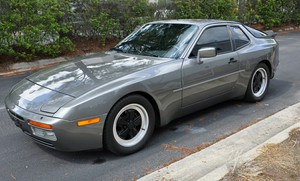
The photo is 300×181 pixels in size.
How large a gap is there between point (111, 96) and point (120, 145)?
591mm

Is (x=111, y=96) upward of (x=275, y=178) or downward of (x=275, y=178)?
upward

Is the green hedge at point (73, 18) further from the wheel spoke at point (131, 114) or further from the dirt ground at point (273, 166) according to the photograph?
the dirt ground at point (273, 166)

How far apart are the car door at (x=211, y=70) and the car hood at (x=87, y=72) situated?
491 millimetres

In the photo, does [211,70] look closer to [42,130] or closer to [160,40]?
[160,40]

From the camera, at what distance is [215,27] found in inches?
187

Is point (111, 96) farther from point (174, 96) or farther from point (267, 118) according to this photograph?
point (267, 118)

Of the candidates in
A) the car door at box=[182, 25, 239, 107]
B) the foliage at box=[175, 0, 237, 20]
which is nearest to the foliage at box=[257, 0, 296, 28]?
the foliage at box=[175, 0, 237, 20]

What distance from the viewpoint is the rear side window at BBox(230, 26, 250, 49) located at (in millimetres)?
4980

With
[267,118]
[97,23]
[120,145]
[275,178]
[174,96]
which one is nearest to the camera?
[275,178]

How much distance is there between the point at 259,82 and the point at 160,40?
2.13 meters

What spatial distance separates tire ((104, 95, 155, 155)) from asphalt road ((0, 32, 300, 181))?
0.46 feet

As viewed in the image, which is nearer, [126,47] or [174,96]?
[174,96]

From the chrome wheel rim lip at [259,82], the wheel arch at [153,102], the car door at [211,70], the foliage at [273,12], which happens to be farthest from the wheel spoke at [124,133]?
the foliage at [273,12]

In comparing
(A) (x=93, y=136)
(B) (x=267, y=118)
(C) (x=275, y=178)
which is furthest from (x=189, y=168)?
(B) (x=267, y=118)
